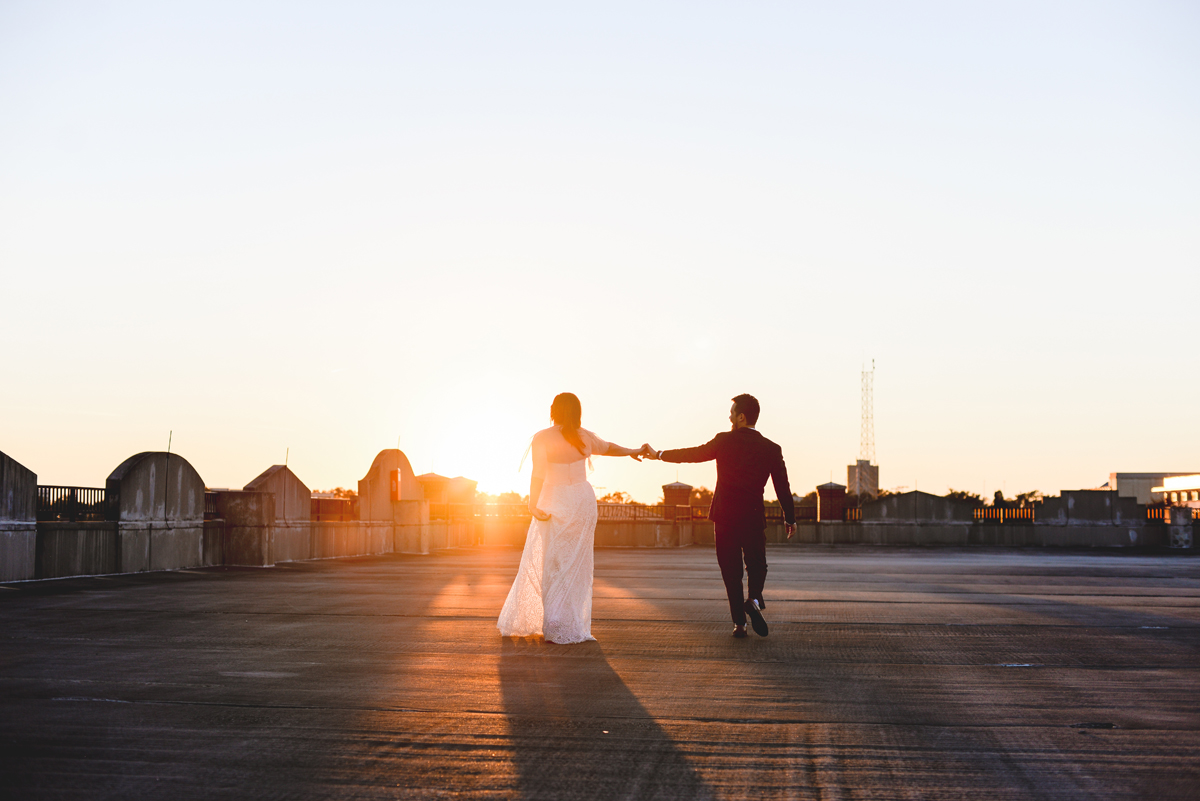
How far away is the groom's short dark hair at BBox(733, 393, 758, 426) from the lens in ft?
29.8

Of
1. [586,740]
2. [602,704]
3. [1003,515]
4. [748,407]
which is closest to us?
[586,740]

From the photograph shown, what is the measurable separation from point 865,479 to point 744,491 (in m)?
79.8

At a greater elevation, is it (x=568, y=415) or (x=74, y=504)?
(x=568, y=415)

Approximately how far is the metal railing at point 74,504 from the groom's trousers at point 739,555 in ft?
35.9

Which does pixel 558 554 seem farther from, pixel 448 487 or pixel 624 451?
pixel 448 487

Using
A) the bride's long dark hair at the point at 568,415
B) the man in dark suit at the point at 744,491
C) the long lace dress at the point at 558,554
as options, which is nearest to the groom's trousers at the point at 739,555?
the man in dark suit at the point at 744,491

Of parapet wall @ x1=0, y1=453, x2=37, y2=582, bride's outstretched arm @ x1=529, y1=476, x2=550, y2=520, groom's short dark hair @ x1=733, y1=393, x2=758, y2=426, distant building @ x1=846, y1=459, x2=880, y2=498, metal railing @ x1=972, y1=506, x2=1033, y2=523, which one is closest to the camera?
bride's outstretched arm @ x1=529, y1=476, x2=550, y2=520

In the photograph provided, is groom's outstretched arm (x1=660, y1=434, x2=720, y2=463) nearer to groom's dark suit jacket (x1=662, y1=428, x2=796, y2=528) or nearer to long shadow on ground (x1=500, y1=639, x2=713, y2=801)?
groom's dark suit jacket (x1=662, y1=428, x2=796, y2=528)

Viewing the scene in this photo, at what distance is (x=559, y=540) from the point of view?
8.44 meters

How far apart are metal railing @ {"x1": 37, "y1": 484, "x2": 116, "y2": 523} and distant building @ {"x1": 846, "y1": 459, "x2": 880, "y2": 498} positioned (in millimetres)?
75142

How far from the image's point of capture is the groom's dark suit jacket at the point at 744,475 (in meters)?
8.84

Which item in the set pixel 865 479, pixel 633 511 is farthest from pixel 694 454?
pixel 865 479

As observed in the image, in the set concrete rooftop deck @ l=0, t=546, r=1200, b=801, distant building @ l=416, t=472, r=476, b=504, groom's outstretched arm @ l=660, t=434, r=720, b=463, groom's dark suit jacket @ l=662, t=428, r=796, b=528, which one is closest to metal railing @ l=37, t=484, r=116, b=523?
concrete rooftop deck @ l=0, t=546, r=1200, b=801

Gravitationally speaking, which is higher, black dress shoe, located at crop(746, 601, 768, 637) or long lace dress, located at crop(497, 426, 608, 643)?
long lace dress, located at crop(497, 426, 608, 643)
